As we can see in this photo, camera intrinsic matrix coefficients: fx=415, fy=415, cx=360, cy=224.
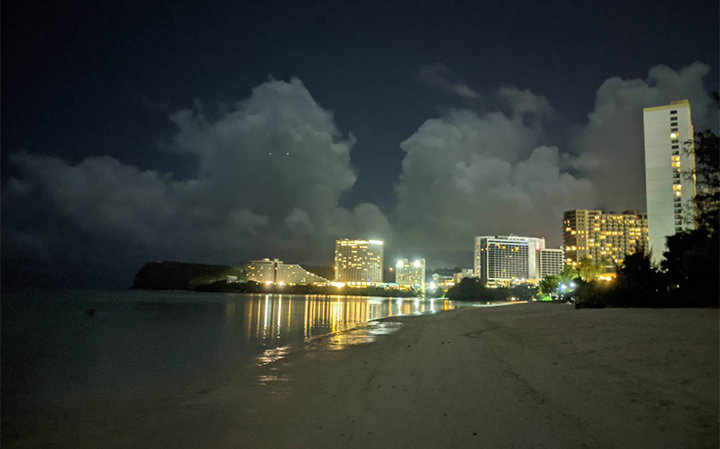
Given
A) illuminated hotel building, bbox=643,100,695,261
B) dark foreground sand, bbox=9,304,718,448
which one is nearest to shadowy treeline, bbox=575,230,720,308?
dark foreground sand, bbox=9,304,718,448

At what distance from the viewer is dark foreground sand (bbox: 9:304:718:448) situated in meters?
5.31

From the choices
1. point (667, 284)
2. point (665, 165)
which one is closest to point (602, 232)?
point (665, 165)

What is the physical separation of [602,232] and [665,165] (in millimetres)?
91954

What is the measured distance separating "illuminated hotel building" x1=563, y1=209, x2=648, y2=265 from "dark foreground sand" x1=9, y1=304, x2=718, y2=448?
16996 cm

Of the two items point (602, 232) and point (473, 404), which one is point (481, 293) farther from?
point (473, 404)

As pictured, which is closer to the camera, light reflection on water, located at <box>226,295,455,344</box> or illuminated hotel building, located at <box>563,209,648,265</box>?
light reflection on water, located at <box>226,295,455,344</box>

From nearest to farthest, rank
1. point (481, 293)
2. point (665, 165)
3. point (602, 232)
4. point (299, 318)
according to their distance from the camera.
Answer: point (299, 318), point (665, 165), point (481, 293), point (602, 232)

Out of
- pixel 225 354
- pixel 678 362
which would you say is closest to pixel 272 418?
pixel 678 362

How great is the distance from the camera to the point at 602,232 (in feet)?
539

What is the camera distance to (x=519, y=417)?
5.98m

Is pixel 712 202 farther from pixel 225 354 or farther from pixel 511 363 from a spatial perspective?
pixel 225 354

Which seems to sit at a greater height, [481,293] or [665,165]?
[665,165]

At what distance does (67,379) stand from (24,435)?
554 cm

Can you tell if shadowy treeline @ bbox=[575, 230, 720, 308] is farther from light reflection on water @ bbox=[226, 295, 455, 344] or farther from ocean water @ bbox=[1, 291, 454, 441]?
light reflection on water @ bbox=[226, 295, 455, 344]
